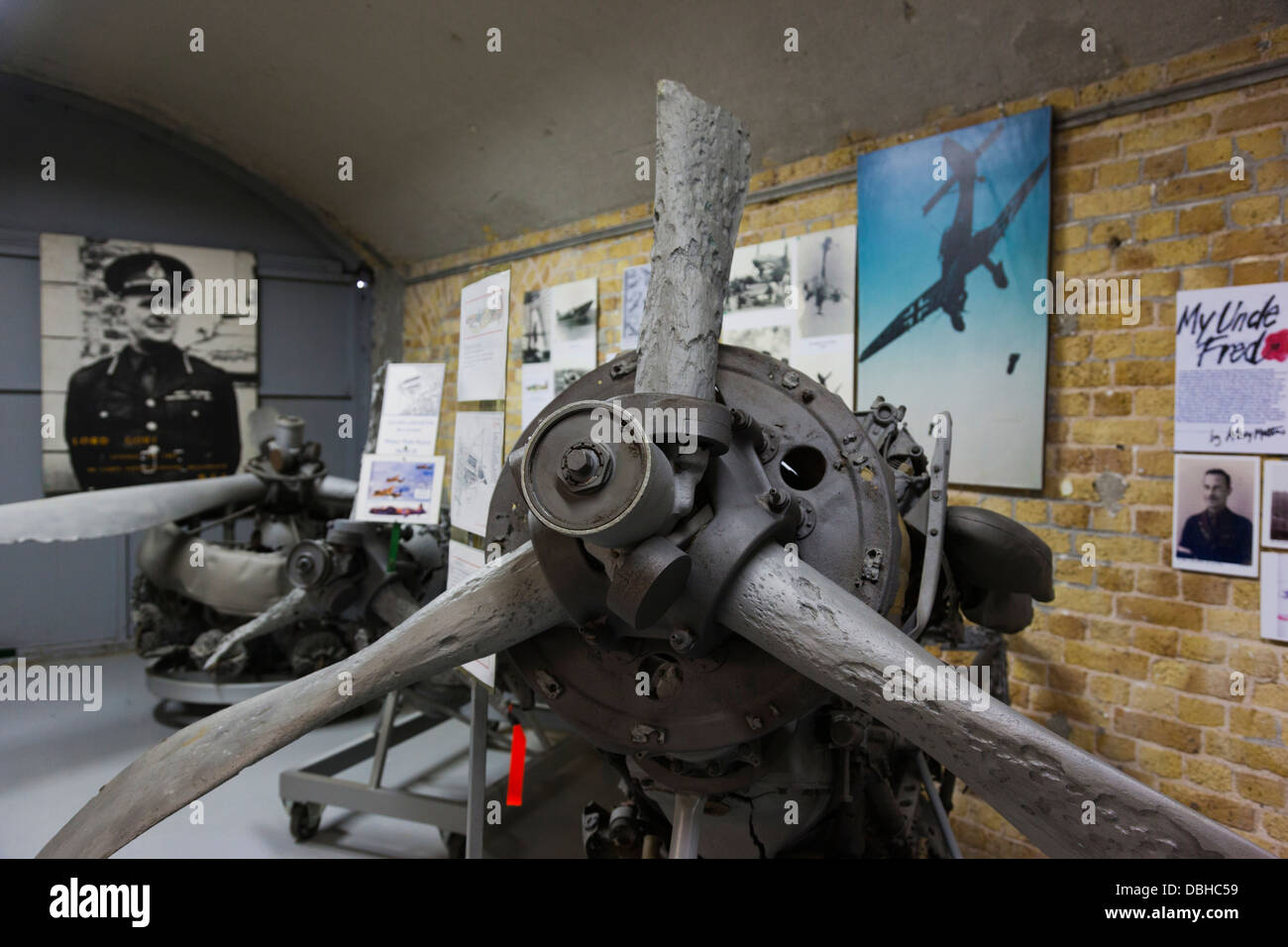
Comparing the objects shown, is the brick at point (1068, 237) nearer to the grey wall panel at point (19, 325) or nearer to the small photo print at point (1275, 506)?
the small photo print at point (1275, 506)

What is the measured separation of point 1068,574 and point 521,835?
278 cm

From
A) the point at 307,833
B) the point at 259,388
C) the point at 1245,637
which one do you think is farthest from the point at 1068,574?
the point at 259,388

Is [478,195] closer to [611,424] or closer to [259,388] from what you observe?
[259,388]

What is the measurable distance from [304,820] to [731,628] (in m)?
3.04

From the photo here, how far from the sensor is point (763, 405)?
162 centimetres

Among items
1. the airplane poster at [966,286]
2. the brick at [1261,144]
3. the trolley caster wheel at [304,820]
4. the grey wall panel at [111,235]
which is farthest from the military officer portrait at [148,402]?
the brick at [1261,144]

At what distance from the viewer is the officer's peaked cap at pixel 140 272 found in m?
Result: 5.20

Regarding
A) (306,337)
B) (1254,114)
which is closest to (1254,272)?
(1254,114)

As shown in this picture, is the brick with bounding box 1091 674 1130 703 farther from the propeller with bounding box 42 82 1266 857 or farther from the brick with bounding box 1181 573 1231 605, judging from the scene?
the propeller with bounding box 42 82 1266 857

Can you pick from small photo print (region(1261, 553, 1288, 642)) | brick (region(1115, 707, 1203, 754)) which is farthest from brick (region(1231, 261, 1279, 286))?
brick (region(1115, 707, 1203, 754))

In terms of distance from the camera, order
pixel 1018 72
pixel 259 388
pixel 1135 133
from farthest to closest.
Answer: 1. pixel 259 388
2. pixel 1018 72
3. pixel 1135 133

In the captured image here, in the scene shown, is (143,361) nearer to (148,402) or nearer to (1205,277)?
(148,402)

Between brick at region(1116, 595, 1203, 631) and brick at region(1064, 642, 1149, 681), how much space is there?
5.7 inches

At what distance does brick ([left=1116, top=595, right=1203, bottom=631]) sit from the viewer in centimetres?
264
